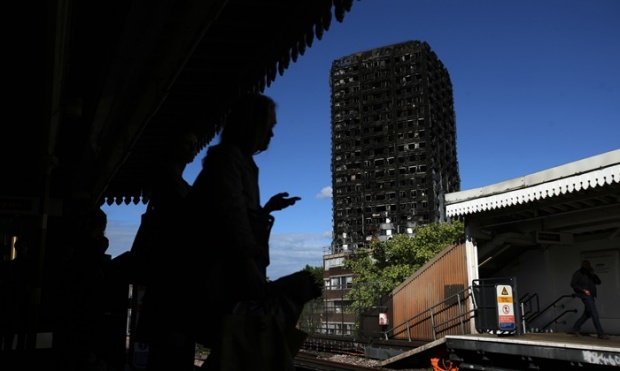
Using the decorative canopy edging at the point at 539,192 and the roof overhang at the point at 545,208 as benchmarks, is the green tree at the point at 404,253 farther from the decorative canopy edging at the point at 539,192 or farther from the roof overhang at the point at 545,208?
the decorative canopy edging at the point at 539,192

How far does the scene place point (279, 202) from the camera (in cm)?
221

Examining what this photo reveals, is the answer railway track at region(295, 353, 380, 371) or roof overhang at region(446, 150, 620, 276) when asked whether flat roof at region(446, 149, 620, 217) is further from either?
railway track at region(295, 353, 380, 371)

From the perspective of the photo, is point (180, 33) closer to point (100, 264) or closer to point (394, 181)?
point (100, 264)

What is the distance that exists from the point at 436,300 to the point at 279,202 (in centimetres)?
1453

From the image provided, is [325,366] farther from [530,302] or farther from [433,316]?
[530,302]

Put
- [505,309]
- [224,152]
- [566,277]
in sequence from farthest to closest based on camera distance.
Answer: [566,277] < [505,309] < [224,152]

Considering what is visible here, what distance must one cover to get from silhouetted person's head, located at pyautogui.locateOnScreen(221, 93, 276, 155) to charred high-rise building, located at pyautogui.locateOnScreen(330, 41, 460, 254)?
313 ft

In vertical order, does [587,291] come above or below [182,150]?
below

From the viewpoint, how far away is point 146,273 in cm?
239

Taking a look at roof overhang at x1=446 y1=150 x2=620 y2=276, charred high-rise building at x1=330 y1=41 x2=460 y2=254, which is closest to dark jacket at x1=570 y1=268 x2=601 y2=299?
roof overhang at x1=446 y1=150 x2=620 y2=276

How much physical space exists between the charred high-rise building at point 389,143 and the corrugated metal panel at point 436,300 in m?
79.4

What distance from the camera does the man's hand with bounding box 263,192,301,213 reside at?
7.14ft

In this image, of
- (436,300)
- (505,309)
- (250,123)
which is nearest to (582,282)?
(505,309)

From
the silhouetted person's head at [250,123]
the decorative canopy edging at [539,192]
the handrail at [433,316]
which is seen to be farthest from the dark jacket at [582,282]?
the silhouetted person's head at [250,123]
